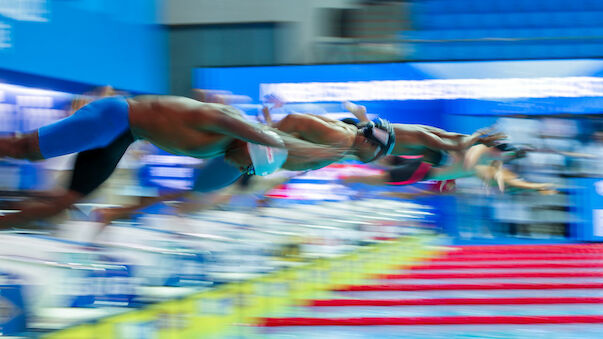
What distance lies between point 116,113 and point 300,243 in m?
2.77

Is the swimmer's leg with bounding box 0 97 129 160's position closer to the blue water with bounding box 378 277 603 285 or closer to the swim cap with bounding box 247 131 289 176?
the swim cap with bounding box 247 131 289 176

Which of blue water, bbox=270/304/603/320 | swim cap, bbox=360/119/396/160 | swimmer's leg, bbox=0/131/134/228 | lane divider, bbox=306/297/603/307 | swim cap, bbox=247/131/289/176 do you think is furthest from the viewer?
lane divider, bbox=306/297/603/307

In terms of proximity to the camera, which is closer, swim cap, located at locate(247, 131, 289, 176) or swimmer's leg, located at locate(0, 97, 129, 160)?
swimmer's leg, located at locate(0, 97, 129, 160)

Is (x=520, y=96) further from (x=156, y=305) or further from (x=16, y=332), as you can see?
(x=16, y=332)

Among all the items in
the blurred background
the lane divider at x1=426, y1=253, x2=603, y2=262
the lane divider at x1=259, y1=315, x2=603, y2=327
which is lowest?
the lane divider at x1=426, y1=253, x2=603, y2=262

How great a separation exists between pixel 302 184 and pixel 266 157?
5894mm

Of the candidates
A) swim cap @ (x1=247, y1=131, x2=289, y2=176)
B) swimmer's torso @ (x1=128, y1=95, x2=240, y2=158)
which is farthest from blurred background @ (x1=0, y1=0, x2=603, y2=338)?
swim cap @ (x1=247, y1=131, x2=289, y2=176)

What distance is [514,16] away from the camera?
11086mm

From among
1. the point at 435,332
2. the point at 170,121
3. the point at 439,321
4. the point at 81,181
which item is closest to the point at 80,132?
the point at 81,181

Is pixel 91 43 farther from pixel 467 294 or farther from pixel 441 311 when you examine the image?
pixel 441 311

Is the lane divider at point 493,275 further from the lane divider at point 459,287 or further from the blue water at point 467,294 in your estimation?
the blue water at point 467,294

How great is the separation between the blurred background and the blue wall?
24mm

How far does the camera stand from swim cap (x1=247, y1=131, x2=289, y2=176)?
11.1 ft

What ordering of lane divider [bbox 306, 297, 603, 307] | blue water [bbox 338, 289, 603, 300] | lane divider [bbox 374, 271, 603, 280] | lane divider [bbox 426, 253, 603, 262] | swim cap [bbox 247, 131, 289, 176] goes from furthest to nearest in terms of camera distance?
lane divider [bbox 426, 253, 603, 262] → lane divider [bbox 374, 271, 603, 280] → blue water [bbox 338, 289, 603, 300] → lane divider [bbox 306, 297, 603, 307] → swim cap [bbox 247, 131, 289, 176]
